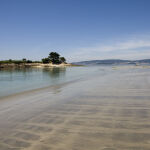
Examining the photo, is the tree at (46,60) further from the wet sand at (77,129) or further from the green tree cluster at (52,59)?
the wet sand at (77,129)

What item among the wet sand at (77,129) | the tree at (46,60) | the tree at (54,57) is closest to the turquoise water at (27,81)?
the wet sand at (77,129)

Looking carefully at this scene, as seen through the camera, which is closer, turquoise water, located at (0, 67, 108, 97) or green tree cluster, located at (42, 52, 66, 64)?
turquoise water, located at (0, 67, 108, 97)

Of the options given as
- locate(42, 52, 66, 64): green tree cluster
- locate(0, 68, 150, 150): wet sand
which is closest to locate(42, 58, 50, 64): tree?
locate(42, 52, 66, 64): green tree cluster

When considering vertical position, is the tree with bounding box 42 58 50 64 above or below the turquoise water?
above

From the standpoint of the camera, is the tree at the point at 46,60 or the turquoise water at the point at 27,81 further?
the tree at the point at 46,60

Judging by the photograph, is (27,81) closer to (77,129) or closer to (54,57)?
(77,129)

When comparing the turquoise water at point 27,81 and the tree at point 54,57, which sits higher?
the tree at point 54,57

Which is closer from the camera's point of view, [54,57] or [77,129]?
[77,129]

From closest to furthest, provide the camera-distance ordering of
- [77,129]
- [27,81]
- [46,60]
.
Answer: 1. [77,129]
2. [27,81]
3. [46,60]

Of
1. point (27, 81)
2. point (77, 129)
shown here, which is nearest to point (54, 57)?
point (27, 81)

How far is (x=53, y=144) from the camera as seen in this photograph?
13.3 feet

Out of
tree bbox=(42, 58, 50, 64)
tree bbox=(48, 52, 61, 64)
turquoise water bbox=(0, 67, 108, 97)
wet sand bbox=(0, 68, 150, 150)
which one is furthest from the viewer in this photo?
tree bbox=(48, 52, 61, 64)

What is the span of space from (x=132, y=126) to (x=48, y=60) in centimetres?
11956

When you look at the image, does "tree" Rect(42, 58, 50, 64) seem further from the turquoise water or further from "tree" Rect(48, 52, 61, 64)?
the turquoise water
